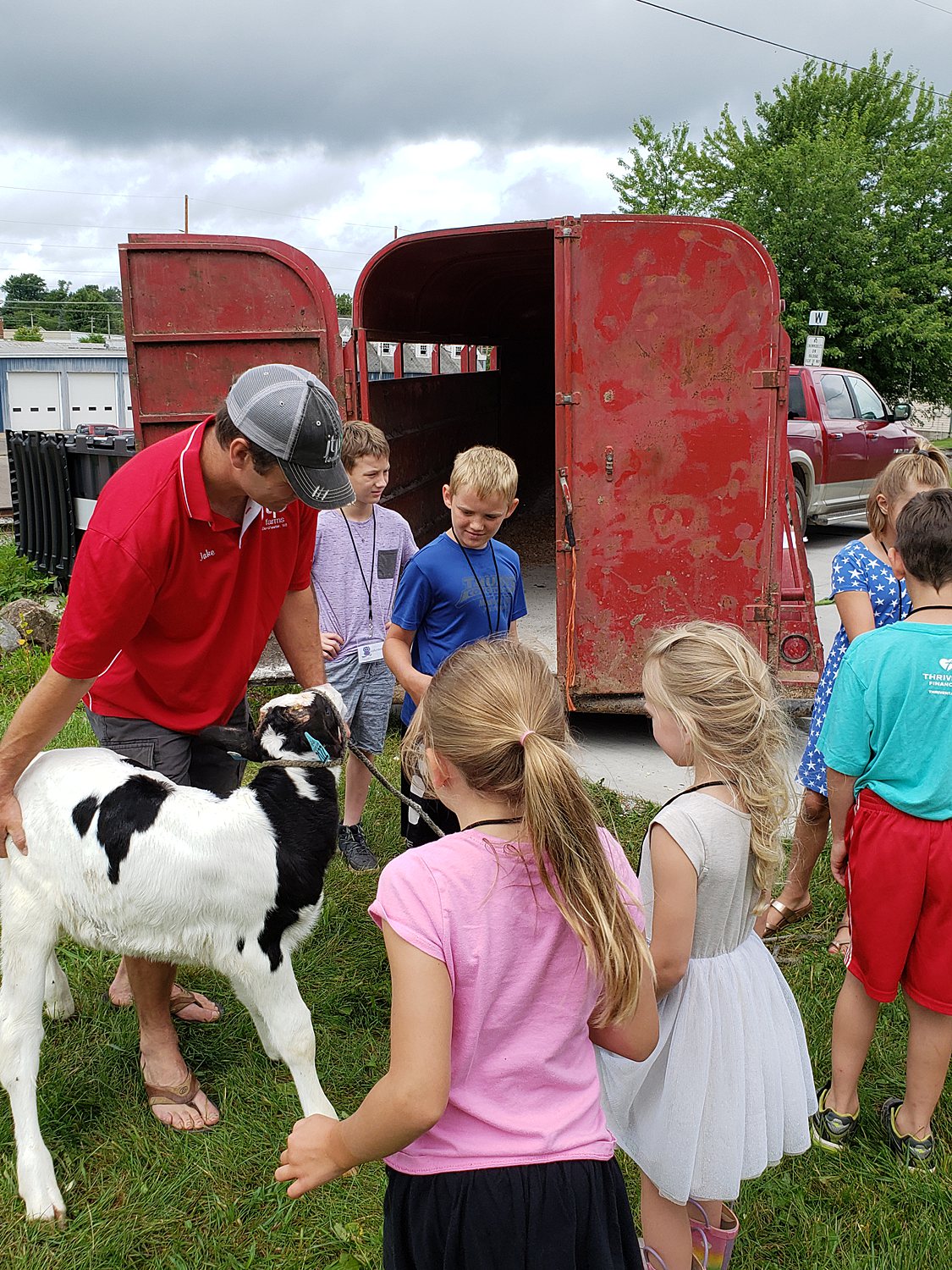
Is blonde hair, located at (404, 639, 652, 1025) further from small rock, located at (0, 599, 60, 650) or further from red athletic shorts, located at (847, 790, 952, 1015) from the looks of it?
small rock, located at (0, 599, 60, 650)

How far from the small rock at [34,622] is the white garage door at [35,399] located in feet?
116

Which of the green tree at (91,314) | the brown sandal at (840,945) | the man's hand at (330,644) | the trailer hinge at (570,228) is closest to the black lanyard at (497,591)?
the man's hand at (330,644)

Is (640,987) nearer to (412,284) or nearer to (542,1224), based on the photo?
(542,1224)

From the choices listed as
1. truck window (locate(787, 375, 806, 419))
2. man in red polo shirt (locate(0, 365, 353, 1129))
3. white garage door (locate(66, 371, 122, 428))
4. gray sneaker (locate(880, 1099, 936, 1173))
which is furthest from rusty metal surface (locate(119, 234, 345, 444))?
white garage door (locate(66, 371, 122, 428))

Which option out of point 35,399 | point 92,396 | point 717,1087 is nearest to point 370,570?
point 717,1087

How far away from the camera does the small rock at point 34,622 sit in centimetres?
776

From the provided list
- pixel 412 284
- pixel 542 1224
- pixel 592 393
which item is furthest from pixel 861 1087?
pixel 412 284

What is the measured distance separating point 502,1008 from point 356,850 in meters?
3.08

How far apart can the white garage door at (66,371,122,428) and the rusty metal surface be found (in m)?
38.4

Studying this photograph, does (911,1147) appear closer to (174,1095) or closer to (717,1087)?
(717,1087)

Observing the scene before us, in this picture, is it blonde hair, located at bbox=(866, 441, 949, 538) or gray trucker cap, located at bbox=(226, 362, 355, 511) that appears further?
blonde hair, located at bbox=(866, 441, 949, 538)

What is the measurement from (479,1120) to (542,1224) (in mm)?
171

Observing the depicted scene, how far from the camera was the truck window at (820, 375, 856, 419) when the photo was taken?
1286 cm

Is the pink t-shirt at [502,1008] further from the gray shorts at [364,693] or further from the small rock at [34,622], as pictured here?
the small rock at [34,622]
